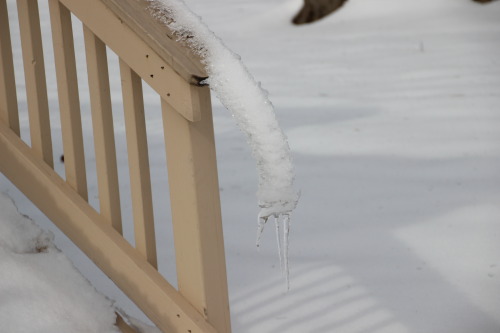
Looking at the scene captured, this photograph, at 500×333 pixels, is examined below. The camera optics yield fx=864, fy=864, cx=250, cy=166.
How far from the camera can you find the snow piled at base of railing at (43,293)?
1650 mm

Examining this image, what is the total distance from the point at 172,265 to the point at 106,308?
92 cm

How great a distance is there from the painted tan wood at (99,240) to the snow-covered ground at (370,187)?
0.58 meters

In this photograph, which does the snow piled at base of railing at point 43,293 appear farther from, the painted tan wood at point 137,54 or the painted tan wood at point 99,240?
the painted tan wood at point 137,54

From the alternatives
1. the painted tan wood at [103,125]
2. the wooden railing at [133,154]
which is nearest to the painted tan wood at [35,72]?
the wooden railing at [133,154]

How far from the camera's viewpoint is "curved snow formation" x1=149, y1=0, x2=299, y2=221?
56.1 inches

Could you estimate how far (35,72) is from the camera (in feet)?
5.77

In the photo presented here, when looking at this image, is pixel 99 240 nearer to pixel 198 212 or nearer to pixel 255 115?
pixel 198 212

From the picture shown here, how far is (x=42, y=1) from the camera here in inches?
339


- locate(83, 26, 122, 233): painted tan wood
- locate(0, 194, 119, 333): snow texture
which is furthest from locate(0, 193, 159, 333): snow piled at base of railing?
locate(83, 26, 122, 233): painted tan wood

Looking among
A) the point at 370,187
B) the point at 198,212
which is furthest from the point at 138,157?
the point at 370,187

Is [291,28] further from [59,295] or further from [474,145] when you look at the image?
[59,295]

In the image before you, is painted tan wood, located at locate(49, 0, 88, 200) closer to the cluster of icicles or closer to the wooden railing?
the wooden railing

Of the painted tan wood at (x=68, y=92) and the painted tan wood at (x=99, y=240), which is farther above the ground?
the painted tan wood at (x=68, y=92)

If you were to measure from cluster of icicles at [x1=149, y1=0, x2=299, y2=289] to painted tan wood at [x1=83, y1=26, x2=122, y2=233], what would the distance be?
0.62 ft
